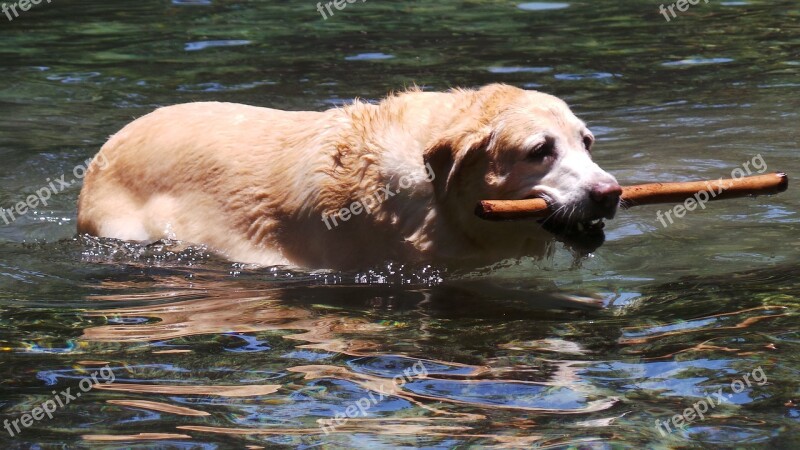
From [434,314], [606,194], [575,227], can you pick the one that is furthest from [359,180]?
[606,194]

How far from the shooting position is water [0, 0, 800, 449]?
4.73 meters

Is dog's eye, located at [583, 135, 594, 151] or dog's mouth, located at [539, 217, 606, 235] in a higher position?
dog's eye, located at [583, 135, 594, 151]

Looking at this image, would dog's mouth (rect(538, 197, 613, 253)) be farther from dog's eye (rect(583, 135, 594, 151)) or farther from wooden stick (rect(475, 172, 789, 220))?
dog's eye (rect(583, 135, 594, 151))

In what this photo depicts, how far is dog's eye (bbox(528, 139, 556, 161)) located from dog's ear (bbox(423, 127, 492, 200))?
0.95ft

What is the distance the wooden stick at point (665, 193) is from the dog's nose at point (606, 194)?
1.10 feet

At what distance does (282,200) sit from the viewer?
Answer: 751 cm

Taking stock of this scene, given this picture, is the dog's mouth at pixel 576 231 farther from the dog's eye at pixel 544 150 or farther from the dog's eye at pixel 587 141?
the dog's eye at pixel 587 141

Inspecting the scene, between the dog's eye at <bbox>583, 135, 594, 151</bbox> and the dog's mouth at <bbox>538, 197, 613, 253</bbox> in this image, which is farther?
the dog's eye at <bbox>583, 135, 594, 151</bbox>

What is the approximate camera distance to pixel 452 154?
688cm

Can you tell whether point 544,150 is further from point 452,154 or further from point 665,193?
point 665,193

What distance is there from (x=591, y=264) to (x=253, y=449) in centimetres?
374

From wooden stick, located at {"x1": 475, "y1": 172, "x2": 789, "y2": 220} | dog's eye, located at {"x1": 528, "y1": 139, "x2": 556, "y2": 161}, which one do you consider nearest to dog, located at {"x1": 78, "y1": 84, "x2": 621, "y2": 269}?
dog's eye, located at {"x1": 528, "y1": 139, "x2": 556, "y2": 161}

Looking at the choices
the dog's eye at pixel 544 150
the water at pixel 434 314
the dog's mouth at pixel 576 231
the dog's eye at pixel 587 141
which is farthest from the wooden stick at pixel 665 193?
the water at pixel 434 314

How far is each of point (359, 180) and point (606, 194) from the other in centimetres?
160
